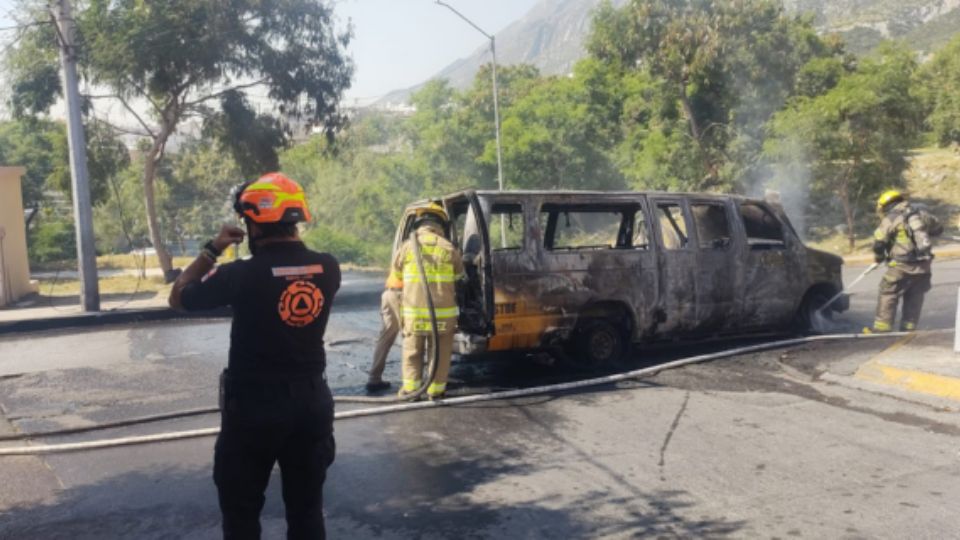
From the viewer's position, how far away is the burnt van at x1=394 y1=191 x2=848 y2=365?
743 cm

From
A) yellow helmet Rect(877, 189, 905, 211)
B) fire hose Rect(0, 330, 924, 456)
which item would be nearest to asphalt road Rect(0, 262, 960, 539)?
fire hose Rect(0, 330, 924, 456)

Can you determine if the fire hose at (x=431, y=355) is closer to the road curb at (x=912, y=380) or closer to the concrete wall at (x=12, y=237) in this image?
the road curb at (x=912, y=380)

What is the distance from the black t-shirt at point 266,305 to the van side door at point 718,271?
20.0ft

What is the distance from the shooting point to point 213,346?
10484 millimetres

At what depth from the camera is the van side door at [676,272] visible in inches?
328

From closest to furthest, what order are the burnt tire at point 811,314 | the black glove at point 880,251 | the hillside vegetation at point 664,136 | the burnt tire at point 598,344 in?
1. the burnt tire at point 598,344
2. the black glove at point 880,251
3. the burnt tire at point 811,314
4. the hillside vegetation at point 664,136

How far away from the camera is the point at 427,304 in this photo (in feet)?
22.0

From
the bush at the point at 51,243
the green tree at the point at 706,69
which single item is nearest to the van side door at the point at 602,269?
the green tree at the point at 706,69

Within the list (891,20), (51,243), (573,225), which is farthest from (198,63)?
(891,20)

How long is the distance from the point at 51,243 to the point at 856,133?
105ft

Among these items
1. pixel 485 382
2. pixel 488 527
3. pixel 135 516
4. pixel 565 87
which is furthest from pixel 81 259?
pixel 565 87

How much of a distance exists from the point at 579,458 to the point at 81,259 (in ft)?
36.9

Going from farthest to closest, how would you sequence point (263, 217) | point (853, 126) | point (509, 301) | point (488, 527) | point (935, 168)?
1. point (935, 168)
2. point (853, 126)
3. point (509, 301)
4. point (488, 527)
5. point (263, 217)

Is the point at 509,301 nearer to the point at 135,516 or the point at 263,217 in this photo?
the point at 135,516
